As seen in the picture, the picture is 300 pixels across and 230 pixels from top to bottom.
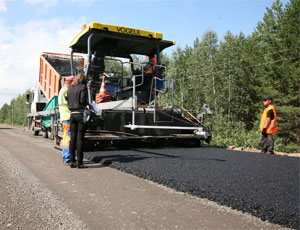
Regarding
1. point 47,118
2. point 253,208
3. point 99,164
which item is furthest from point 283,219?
point 47,118

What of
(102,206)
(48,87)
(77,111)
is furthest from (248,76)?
(102,206)

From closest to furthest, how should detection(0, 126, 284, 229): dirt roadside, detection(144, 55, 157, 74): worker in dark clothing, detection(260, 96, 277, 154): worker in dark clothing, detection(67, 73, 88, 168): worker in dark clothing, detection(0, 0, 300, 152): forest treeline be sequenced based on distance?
1. detection(0, 126, 284, 229): dirt roadside
2. detection(67, 73, 88, 168): worker in dark clothing
3. detection(260, 96, 277, 154): worker in dark clothing
4. detection(144, 55, 157, 74): worker in dark clothing
5. detection(0, 0, 300, 152): forest treeline

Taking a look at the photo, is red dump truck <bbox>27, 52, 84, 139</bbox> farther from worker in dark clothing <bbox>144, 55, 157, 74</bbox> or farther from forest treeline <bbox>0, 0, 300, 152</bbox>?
forest treeline <bbox>0, 0, 300, 152</bbox>


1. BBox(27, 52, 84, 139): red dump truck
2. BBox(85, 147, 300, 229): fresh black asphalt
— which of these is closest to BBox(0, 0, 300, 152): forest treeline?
BBox(27, 52, 84, 139): red dump truck

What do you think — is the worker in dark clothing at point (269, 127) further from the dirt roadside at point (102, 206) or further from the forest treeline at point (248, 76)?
the forest treeline at point (248, 76)

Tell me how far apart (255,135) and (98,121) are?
28.6ft

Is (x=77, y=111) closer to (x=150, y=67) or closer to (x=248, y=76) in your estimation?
(x=150, y=67)

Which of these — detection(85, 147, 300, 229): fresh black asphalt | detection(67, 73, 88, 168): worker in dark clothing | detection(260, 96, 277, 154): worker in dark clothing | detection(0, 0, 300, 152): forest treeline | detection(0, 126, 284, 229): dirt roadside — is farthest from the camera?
detection(0, 0, 300, 152): forest treeline

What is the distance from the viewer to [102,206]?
2674mm

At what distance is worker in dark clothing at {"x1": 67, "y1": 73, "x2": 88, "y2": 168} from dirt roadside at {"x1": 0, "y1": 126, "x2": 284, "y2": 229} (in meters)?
0.70

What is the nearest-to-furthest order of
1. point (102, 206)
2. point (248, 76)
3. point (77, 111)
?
point (102, 206), point (77, 111), point (248, 76)

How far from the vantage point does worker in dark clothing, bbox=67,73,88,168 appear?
4.72 metres

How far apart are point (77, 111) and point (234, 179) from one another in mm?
2609

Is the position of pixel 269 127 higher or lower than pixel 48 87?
lower
